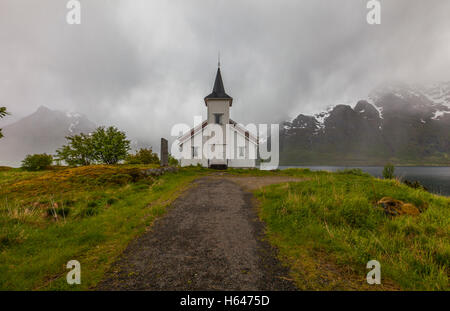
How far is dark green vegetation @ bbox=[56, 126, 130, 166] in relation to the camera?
57.1 feet

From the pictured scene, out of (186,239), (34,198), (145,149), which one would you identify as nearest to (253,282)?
(186,239)

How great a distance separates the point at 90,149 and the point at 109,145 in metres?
1.96

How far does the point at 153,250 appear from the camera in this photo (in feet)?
12.8

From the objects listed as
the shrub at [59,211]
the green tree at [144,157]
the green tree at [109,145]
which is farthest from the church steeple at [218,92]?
the shrub at [59,211]

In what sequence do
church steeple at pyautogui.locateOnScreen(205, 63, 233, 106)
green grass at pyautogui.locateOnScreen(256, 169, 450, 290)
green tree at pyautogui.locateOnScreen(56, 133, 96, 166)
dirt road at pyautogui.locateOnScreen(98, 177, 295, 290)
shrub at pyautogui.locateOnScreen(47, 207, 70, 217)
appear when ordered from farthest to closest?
church steeple at pyautogui.locateOnScreen(205, 63, 233, 106), green tree at pyautogui.locateOnScreen(56, 133, 96, 166), shrub at pyautogui.locateOnScreen(47, 207, 70, 217), green grass at pyautogui.locateOnScreen(256, 169, 450, 290), dirt road at pyautogui.locateOnScreen(98, 177, 295, 290)

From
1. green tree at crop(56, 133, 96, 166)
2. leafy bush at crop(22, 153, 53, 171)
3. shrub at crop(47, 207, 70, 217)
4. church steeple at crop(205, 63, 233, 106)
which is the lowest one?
shrub at crop(47, 207, 70, 217)

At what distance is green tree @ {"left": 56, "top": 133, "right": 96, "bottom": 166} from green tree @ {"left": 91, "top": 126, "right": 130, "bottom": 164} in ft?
1.69

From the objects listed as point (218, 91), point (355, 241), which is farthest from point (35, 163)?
point (355, 241)

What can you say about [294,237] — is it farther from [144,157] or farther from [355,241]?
[144,157]

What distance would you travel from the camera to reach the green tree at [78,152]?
1739 centimetres

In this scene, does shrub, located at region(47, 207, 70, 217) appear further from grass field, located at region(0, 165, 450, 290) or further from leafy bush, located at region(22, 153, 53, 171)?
leafy bush, located at region(22, 153, 53, 171)

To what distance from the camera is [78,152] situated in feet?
57.1

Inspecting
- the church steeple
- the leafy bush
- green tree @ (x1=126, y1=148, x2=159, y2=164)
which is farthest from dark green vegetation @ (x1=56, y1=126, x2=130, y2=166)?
the church steeple
